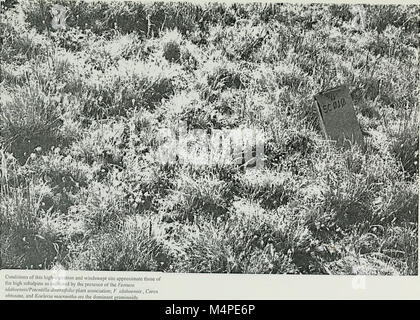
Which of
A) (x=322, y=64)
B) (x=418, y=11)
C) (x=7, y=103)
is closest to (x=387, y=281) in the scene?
(x=322, y=64)

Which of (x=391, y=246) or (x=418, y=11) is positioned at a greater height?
(x=418, y=11)

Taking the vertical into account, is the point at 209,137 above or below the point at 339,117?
below

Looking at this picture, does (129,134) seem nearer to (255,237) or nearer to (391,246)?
(255,237)

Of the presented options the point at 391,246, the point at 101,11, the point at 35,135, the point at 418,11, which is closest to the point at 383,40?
the point at 418,11

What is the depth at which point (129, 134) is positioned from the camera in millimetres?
2527

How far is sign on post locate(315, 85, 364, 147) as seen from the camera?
254 centimetres

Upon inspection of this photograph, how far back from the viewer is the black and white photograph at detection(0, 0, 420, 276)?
2482 mm

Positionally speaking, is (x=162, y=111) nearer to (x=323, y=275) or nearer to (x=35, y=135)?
(x=35, y=135)

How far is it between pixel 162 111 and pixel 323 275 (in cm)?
97

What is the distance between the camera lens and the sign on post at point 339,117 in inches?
100.0

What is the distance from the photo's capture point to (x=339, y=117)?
8.31ft

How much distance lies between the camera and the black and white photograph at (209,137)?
2482 mm

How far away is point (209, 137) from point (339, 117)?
0.56 meters
